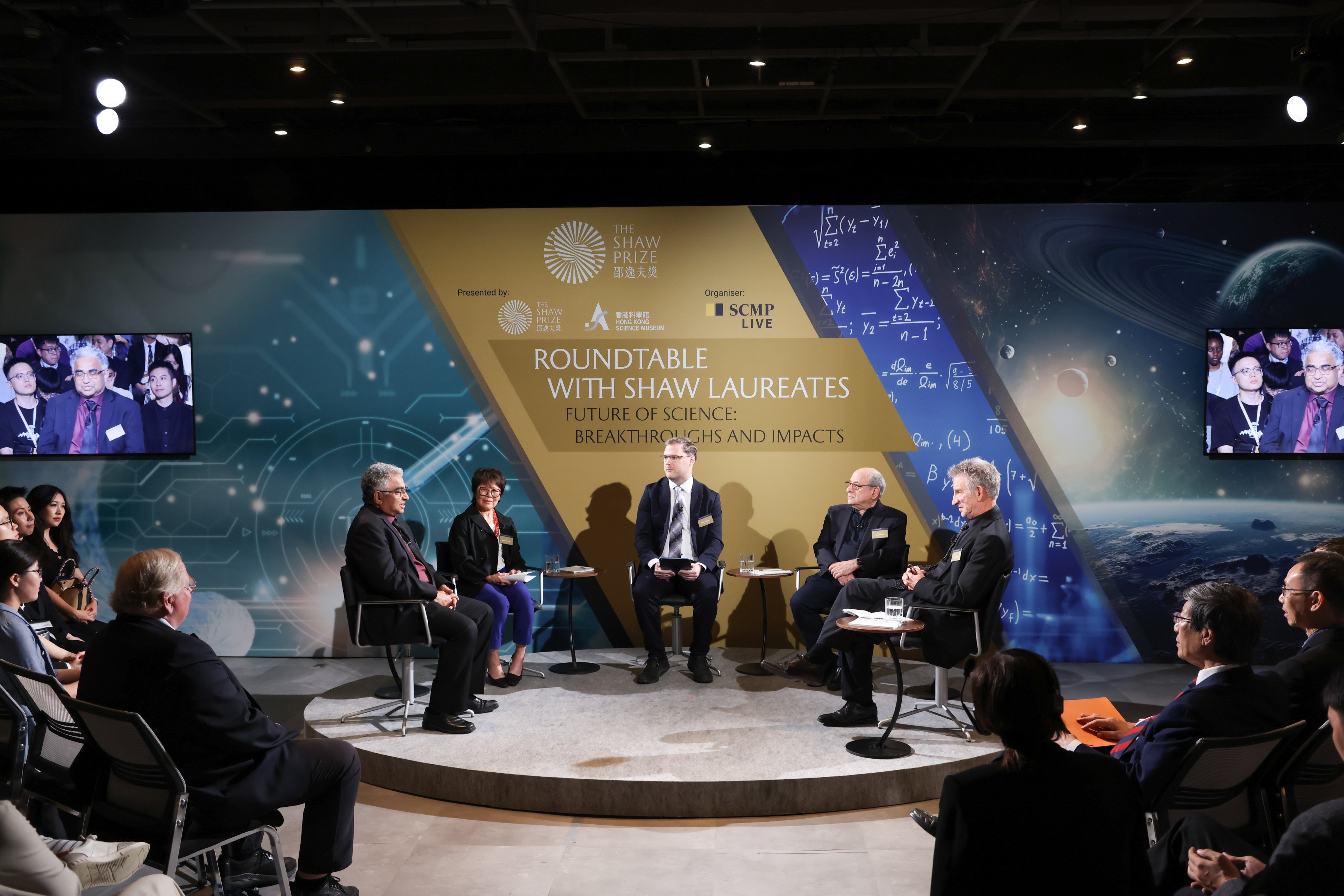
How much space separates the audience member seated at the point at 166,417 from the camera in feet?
21.4

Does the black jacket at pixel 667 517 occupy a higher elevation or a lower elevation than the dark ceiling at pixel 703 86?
lower

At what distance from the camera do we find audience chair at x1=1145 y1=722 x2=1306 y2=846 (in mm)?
2334

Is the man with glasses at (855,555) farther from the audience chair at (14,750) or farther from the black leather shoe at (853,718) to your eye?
the audience chair at (14,750)

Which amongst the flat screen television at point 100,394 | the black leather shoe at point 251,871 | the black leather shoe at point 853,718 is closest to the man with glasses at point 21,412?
the flat screen television at point 100,394

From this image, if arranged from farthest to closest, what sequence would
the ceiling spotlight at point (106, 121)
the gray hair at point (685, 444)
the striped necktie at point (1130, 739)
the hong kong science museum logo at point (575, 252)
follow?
the hong kong science museum logo at point (575, 252), the gray hair at point (685, 444), the ceiling spotlight at point (106, 121), the striped necktie at point (1130, 739)

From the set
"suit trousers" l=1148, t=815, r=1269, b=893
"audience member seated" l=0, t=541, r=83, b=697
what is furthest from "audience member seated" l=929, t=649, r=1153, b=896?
"audience member seated" l=0, t=541, r=83, b=697

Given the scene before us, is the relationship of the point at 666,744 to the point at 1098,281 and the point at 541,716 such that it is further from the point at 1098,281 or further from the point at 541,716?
the point at 1098,281

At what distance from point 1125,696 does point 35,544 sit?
Result: 634 centimetres

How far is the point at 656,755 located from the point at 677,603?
154cm

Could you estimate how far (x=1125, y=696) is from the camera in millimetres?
5469

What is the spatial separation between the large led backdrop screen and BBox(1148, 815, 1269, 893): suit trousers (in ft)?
13.2

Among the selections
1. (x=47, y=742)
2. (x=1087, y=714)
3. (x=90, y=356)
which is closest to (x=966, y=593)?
(x=1087, y=714)

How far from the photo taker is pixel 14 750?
9.55 ft

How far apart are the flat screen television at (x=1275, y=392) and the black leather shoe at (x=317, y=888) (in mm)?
5780
